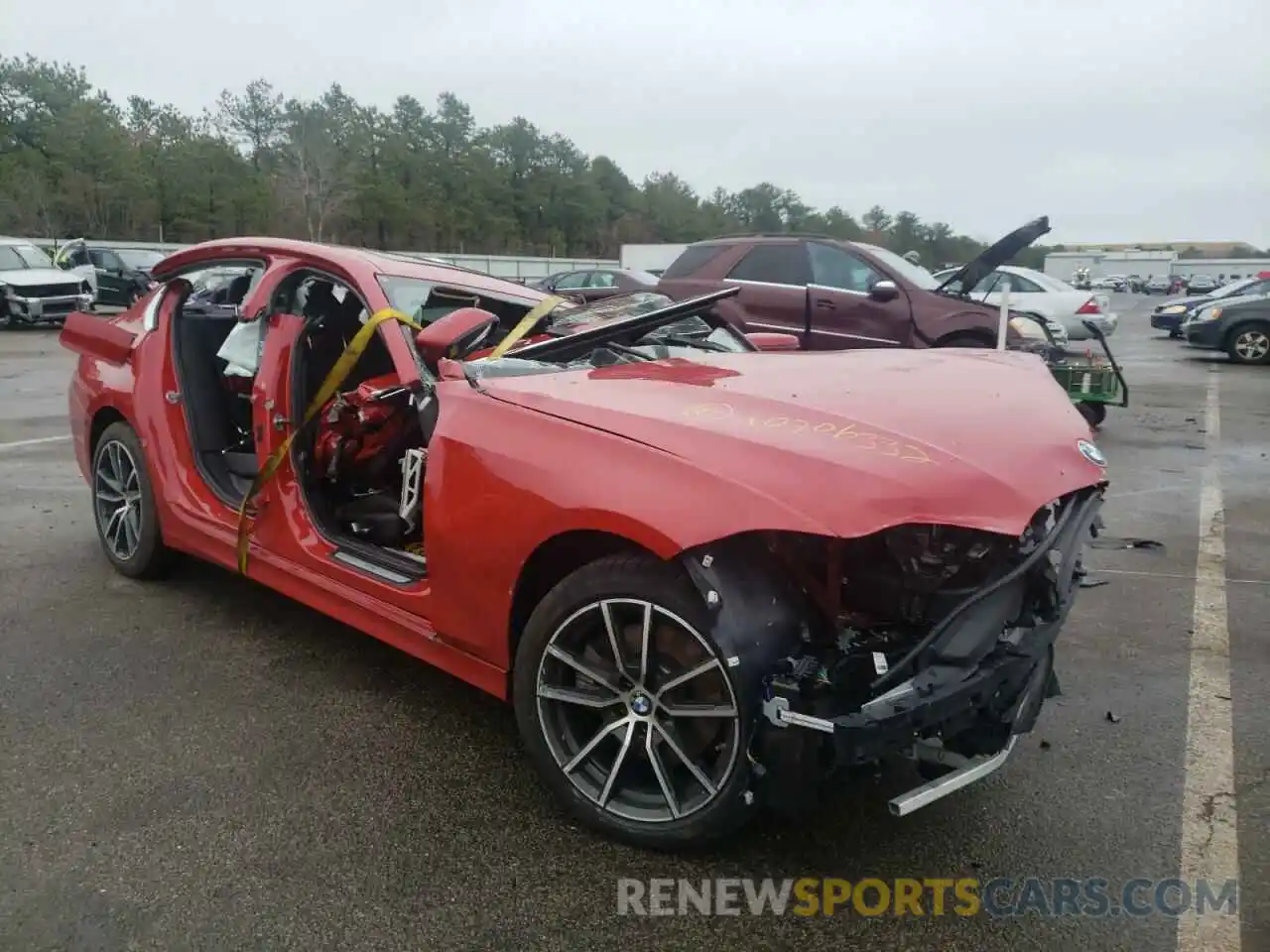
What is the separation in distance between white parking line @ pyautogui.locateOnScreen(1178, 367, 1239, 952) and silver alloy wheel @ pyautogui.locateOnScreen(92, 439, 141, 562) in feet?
14.2

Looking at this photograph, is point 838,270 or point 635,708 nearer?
point 635,708

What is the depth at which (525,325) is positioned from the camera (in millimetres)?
3971

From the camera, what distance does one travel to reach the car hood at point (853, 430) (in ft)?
7.32

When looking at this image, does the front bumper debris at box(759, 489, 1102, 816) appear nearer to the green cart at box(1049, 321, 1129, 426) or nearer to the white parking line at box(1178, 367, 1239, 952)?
the white parking line at box(1178, 367, 1239, 952)

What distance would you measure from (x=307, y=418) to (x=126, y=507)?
143 centimetres

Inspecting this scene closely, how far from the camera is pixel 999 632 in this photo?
2.45 meters

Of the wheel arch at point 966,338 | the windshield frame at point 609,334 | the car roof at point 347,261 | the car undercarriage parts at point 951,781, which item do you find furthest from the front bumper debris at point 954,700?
the wheel arch at point 966,338

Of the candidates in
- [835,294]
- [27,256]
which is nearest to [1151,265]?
[27,256]

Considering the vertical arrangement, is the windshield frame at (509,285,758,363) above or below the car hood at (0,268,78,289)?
below

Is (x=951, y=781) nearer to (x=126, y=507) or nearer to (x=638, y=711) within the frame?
(x=638, y=711)

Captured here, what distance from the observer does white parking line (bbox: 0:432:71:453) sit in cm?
804

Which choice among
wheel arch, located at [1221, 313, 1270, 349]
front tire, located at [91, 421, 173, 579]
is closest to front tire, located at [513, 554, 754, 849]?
front tire, located at [91, 421, 173, 579]

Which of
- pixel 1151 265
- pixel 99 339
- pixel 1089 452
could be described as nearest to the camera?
pixel 1089 452

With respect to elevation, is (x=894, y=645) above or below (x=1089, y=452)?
below
